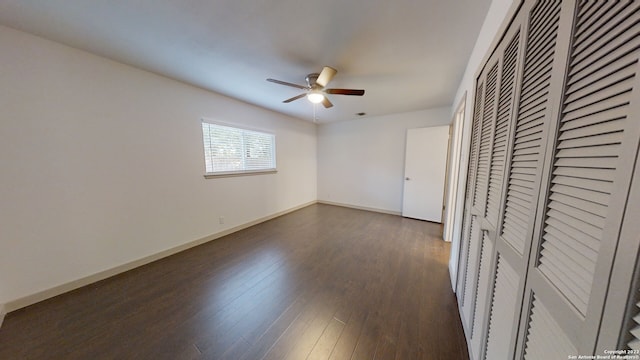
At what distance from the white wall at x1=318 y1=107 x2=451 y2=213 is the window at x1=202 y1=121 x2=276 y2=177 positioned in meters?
1.68

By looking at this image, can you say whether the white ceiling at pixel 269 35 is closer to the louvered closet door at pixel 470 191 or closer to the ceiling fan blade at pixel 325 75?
the ceiling fan blade at pixel 325 75

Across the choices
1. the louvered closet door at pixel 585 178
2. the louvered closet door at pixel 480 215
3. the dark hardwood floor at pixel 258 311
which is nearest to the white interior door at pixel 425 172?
the dark hardwood floor at pixel 258 311

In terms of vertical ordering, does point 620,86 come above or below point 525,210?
above

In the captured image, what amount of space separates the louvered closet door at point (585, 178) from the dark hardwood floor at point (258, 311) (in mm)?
1099

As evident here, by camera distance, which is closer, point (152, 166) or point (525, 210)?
point (525, 210)

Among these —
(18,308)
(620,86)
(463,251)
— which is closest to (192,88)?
(18,308)

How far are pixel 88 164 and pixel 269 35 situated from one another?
7.12 ft

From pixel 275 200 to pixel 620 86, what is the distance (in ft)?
13.4

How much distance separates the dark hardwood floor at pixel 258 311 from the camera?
1.32 m

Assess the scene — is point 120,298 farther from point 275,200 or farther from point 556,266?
point 556,266

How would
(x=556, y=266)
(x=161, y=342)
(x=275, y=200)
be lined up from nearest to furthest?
(x=556, y=266) < (x=161, y=342) < (x=275, y=200)

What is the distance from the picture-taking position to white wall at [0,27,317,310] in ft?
5.17

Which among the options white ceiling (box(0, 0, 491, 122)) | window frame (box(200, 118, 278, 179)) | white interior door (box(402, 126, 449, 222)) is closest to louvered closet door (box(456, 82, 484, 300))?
white ceiling (box(0, 0, 491, 122))

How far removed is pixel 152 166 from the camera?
2.32 metres
